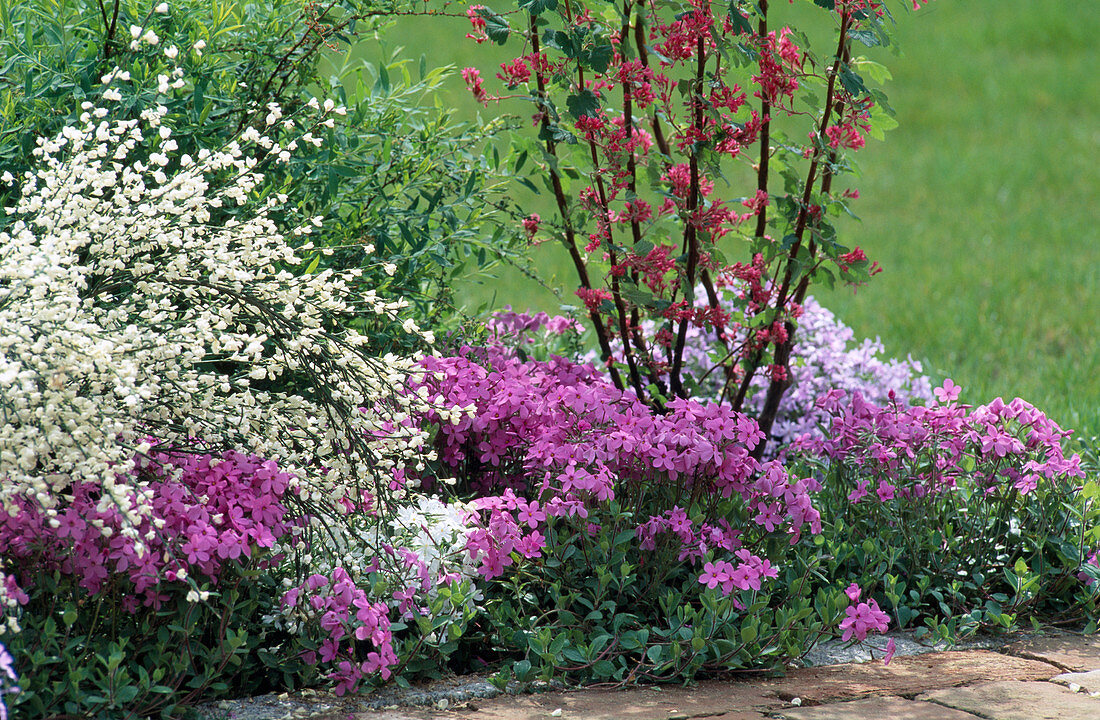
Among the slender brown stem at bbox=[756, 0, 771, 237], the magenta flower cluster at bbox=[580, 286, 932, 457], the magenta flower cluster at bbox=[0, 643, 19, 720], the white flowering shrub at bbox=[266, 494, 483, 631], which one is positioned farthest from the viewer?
the magenta flower cluster at bbox=[580, 286, 932, 457]

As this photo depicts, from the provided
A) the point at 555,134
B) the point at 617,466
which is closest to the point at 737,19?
the point at 555,134

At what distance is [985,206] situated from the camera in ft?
30.0

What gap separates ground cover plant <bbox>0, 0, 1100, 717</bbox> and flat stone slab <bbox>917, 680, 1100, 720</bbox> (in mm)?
261

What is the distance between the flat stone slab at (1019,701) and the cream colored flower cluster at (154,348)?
1.40m

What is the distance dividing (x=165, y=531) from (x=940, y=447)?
2243 mm

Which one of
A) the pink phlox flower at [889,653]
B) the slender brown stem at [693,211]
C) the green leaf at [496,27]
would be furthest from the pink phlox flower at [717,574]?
the green leaf at [496,27]

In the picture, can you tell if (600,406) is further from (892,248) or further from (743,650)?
(892,248)

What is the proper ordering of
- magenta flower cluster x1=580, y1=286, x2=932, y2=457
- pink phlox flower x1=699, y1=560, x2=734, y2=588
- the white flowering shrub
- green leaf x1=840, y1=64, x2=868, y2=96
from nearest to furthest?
the white flowering shrub < pink phlox flower x1=699, y1=560, x2=734, y2=588 < green leaf x1=840, y1=64, x2=868, y2=96 < magenta flower cluster x1=580, y1=286, x2=932, y2=457

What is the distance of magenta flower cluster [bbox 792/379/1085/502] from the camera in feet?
10.4

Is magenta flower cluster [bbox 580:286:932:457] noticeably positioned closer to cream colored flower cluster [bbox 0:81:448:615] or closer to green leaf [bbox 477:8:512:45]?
green leaf [bbox 477:8:512:45]

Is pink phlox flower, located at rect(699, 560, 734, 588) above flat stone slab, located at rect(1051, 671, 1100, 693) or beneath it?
above

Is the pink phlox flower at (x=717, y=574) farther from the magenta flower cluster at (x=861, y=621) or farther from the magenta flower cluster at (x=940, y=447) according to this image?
the magenta flower cluster at (x=940, y=447)

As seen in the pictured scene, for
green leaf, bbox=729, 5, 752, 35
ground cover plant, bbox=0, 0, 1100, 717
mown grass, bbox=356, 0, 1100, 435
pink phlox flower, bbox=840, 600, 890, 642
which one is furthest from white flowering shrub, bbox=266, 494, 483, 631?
mown grass, bbox=356, 0, 1100, 435

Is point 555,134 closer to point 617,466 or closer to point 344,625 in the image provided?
point 617,466
